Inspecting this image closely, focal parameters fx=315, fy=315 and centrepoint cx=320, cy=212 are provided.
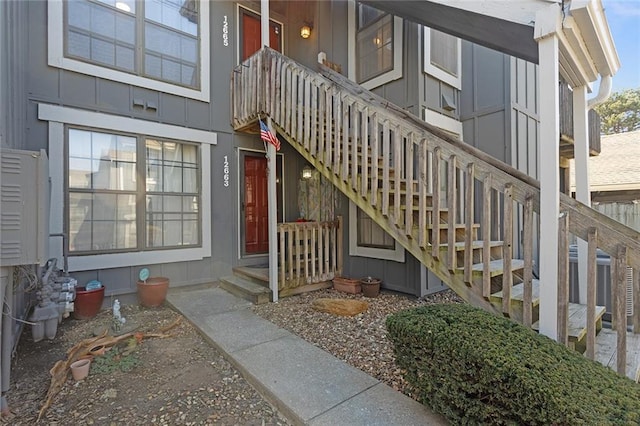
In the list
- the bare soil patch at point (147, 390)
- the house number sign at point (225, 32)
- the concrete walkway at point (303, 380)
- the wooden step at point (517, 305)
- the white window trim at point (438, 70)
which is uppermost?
the house number sign at point (225, 32)

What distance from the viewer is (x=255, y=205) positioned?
20.1 feet

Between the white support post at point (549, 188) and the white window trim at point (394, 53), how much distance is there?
9.27ft

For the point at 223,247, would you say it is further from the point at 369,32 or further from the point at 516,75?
the point at 516,75

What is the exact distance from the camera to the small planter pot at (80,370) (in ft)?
8.61

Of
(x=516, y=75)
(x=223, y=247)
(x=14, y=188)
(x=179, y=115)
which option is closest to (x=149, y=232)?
(x=223, y=247)

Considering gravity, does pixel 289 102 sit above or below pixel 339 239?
above

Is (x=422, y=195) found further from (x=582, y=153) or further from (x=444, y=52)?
(x=444, y=52)

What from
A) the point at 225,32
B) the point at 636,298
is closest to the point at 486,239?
the point at 636,298

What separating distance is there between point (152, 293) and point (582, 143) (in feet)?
17.8

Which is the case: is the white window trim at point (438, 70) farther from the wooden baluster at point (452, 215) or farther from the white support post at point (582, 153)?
the wooden baluster at point (452, 215)

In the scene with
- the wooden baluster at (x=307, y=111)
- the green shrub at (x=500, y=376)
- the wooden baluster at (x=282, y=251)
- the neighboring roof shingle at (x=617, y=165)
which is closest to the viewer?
A: the green shrub at (x=500, y=376)

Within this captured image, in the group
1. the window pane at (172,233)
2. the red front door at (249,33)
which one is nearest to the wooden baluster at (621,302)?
the window pane at (172,233)

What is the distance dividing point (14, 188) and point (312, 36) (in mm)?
→ 5712

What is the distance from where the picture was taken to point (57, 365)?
269 centimetres
